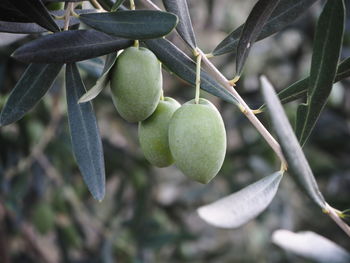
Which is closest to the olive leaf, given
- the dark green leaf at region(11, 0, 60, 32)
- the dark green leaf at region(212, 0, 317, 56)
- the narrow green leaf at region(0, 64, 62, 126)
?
the dark green leaf at region(11, 0, 60, 32)

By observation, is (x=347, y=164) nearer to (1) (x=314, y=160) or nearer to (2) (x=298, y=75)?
(1) (x=314, y=160)

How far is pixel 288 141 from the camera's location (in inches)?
25.6

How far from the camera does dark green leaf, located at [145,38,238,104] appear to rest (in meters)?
0.82

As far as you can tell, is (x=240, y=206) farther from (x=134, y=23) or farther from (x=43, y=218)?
(x=43, y=218)

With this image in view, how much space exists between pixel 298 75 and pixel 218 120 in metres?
2.18

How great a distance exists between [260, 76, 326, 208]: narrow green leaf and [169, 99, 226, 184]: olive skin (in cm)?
13

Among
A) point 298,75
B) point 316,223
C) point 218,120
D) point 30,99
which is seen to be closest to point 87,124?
point 30,99

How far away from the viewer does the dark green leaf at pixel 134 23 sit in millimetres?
713

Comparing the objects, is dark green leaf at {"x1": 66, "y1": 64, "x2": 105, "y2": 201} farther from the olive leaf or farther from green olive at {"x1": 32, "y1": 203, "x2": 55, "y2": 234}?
green olive at {"x1": 32, "y1": 203, "x2": 55, "y2": 234}

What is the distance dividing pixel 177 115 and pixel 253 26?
0.19 metres

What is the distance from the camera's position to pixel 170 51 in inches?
32.4

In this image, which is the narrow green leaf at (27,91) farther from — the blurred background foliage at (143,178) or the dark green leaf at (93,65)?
the blurred background foliage at (143,178)

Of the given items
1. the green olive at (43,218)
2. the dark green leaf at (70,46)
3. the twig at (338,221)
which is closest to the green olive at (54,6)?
the dark green leaf at (70,46)

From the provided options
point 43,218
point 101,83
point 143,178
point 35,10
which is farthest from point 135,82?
point 143,178
